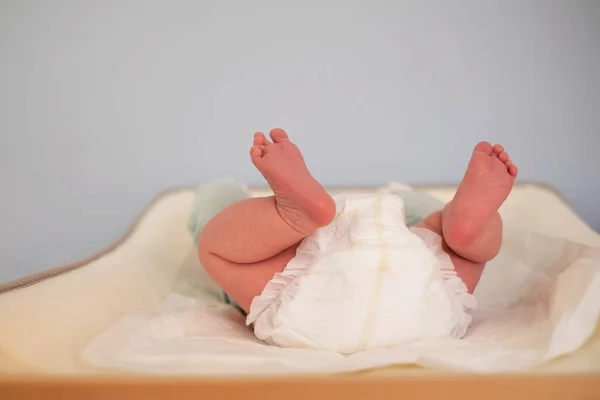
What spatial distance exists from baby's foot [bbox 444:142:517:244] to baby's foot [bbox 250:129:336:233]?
0.18m

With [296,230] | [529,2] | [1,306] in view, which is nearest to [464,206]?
[296,230]

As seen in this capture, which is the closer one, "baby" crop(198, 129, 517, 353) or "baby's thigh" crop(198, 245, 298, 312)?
"baby" crop(198, 129, 517, 353)

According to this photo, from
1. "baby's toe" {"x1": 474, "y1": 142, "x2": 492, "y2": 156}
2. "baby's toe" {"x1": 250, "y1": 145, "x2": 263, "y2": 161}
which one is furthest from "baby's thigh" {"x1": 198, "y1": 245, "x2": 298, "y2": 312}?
"baby's toe" {"x1": 474, "y1": 142, "x2": 492, "y2": 156}

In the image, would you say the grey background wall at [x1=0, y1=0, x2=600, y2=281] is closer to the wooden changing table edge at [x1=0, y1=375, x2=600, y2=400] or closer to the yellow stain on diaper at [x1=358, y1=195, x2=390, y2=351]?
the yellow stain on diaper at [x1=358, y1=195, x2=390, y2=351]

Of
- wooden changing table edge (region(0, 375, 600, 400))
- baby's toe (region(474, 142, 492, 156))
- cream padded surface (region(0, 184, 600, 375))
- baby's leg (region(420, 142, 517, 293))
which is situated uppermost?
baby's toe (region(474, 142, 492, 156))

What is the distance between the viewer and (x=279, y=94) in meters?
1.51

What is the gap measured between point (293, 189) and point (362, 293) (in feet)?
0.53

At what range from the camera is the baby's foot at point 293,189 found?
734 millimetres

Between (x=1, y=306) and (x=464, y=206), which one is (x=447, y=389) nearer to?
(x=464, y=206)

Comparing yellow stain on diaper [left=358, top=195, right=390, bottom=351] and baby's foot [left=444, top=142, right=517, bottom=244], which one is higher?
baby's foot [left=444, top=142, right=517, bottom=244]

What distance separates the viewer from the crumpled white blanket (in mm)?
586

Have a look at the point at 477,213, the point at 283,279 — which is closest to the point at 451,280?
the point at 477,213

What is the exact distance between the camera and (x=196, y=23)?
4.84 feet

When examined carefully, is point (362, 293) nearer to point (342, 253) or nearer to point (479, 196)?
point (342, 253)
